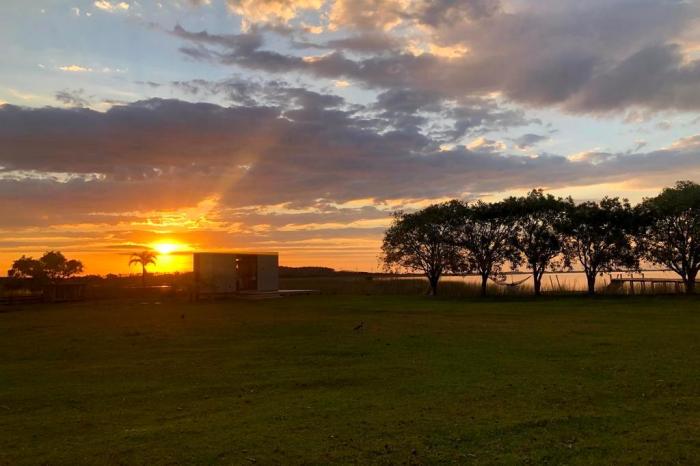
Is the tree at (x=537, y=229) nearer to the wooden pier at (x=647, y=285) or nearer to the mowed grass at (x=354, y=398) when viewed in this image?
the wooden pier at (x=647, y=285)

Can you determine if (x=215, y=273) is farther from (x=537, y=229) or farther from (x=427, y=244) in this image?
(x=537, y=229)

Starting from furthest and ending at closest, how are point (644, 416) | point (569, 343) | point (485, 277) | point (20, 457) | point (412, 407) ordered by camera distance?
1. point (485, 277)
2. point (569, 343)
3. point (412, 407)
4. point (644, 416)
5. point (20, 457)

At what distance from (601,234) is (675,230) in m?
4.56

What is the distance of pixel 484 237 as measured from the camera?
1678 inches

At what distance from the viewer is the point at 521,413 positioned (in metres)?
7.03

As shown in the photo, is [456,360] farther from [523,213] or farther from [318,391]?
[523,213]

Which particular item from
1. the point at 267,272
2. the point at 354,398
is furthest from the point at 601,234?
the point at 354,398

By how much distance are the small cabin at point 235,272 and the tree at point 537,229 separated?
18472 millimetres

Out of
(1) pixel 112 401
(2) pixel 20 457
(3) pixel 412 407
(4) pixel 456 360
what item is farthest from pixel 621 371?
(2) pixel 20 457

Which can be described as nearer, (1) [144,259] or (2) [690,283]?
(2) [690,283]

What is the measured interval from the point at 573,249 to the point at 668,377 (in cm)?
3274

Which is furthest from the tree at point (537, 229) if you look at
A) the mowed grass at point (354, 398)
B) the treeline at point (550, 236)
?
the mowed grass at point (354, 398)

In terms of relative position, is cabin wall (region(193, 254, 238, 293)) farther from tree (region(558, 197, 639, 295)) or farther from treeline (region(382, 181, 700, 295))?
tree (region(558, 197, 639, 295))

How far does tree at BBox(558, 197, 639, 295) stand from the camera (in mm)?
39000
